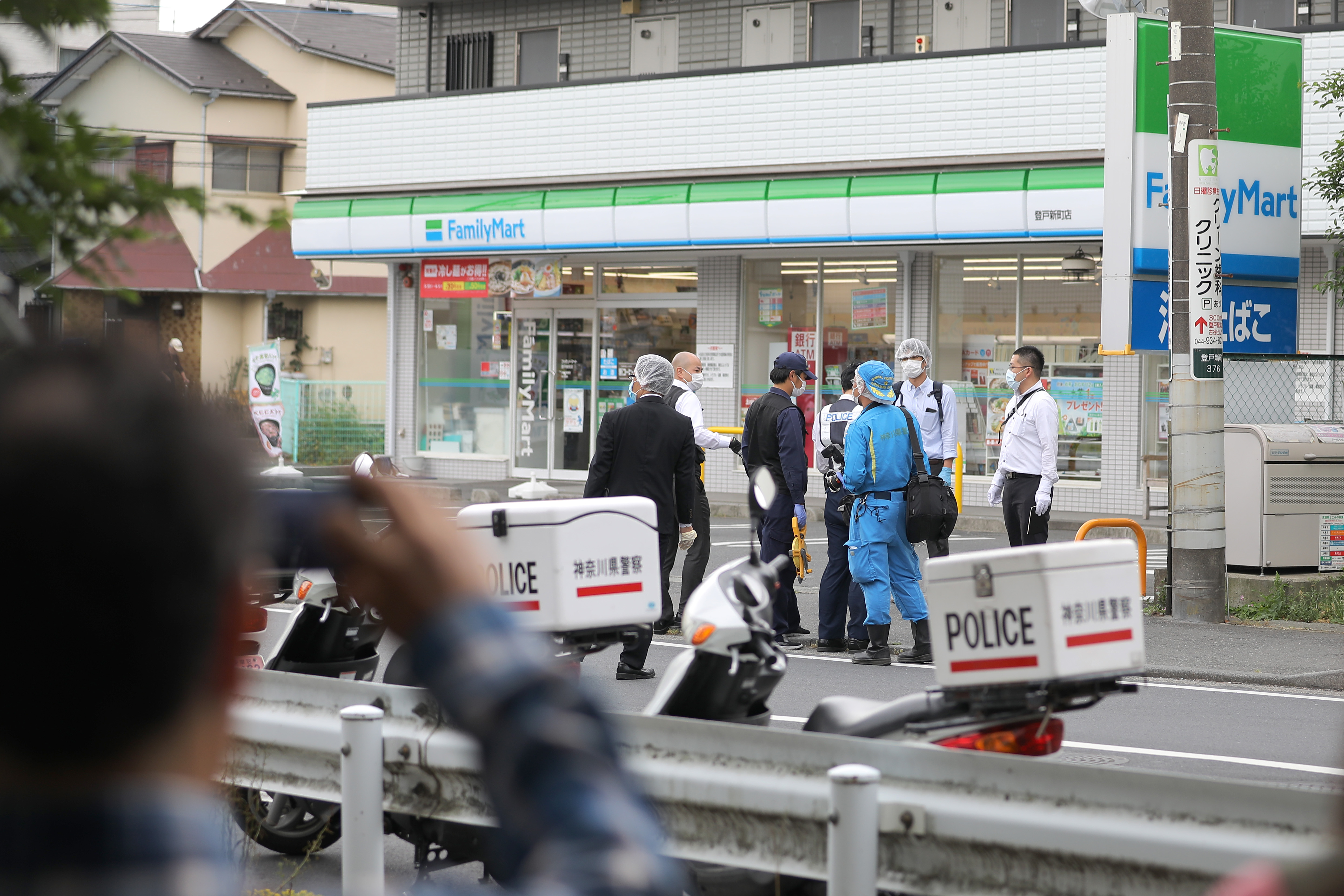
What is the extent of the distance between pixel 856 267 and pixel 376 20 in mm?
22814

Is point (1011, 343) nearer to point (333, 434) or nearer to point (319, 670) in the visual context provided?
point (333, 434)

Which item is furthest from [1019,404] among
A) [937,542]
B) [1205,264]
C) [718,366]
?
[718,366]

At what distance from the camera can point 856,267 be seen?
65.0ft

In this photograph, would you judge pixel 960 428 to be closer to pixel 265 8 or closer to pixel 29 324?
pixel 29 324

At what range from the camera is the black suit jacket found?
914cm

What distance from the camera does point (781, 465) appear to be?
10.4 meters

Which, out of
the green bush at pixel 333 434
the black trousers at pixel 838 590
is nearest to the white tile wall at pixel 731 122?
the green bush at pixel 333 434

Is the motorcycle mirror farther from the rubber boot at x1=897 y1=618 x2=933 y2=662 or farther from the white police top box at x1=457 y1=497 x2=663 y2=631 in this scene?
the rubber boot at x1=897 y1=618 x2=933 y2=662

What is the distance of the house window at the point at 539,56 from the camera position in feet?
77.3

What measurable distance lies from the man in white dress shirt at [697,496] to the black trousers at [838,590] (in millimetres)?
865

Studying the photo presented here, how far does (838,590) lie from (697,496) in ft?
4.40

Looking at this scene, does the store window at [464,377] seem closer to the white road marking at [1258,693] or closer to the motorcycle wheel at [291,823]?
the white road marking at [1258,693]

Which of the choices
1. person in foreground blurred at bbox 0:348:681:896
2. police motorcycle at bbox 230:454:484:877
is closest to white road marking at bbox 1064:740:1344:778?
police motorcycle at bbox 230:454:484:877

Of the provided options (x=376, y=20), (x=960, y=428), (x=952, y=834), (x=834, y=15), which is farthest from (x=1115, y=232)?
(x=376, y=20)
